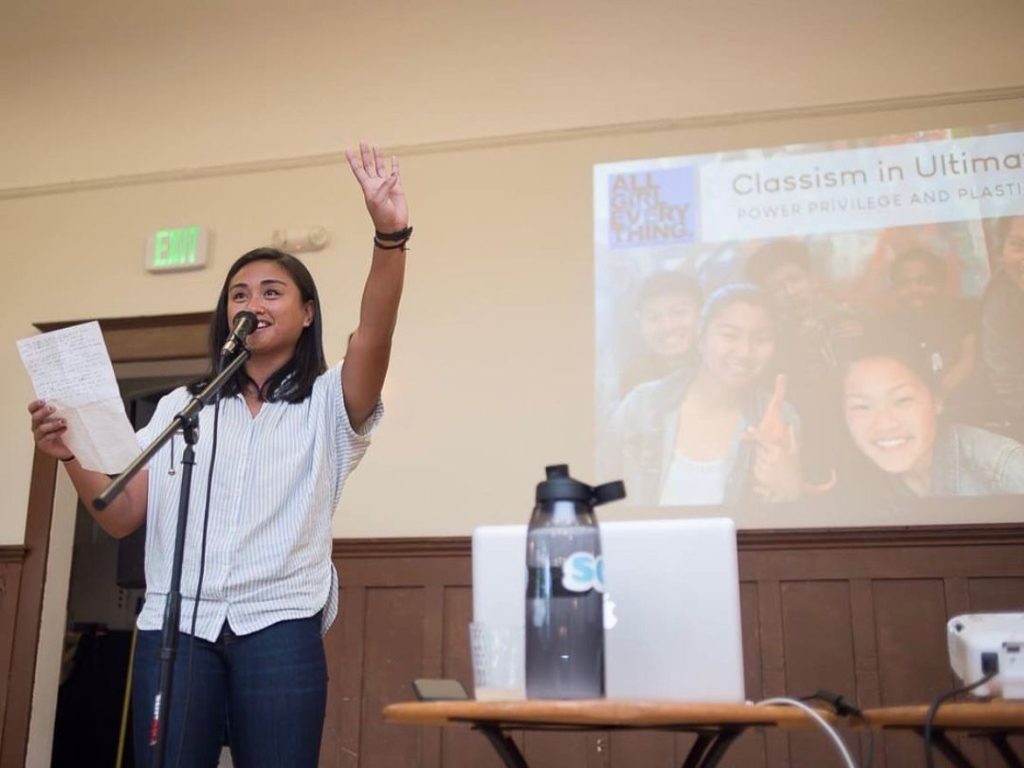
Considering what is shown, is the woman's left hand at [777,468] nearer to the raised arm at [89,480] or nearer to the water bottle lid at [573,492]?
the raised arm at [89,480]

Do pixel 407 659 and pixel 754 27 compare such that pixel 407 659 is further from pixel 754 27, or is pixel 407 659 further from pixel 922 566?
pixel 754 27

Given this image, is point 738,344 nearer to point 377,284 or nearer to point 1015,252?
point 1015,252

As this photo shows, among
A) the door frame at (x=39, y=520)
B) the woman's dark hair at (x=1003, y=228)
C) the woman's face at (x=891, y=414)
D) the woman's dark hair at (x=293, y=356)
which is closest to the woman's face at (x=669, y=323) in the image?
the woman's face at (x=891, y=414)

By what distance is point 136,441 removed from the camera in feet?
5.95

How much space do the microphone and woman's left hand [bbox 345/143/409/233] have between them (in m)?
0.25

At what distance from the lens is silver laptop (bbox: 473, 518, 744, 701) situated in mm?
1346

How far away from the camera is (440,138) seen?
411 centimetres

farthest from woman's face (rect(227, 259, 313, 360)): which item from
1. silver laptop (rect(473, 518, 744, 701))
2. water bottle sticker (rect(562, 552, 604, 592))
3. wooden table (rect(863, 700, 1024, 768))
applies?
wooden table (rect(863, 700, 1024, 768))

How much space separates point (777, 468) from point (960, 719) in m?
2.38

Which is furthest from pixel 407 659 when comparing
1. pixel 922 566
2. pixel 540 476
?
pixel 922 566

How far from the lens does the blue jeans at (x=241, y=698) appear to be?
1.62 meters

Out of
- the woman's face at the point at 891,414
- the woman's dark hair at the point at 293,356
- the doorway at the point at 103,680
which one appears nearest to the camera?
the woman's dark hair at the point at 293,356

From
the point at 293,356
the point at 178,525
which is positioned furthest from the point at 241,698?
the point at 293,356

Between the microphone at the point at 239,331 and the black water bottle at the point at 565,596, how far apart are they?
0.63 metres
